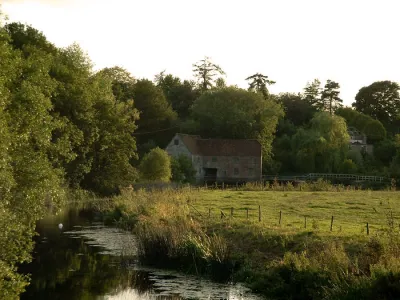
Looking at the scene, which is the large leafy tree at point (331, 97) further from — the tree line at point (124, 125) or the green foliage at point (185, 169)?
the green foliage at point (185, 169)

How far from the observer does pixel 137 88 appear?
104 meters

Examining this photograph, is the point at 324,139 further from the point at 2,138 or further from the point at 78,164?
the point at 2,138

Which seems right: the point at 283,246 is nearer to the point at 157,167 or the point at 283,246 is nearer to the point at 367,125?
the point at 157,167

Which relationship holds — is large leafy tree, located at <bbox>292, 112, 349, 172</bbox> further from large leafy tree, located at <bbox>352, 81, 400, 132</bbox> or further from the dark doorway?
large leafy tree, located at <bbox>352, 81, 400, 132</bbox>

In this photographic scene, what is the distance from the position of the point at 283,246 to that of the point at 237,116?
7525cm

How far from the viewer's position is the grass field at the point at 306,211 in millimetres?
29820

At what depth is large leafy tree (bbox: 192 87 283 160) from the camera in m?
99.9

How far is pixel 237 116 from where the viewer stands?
99375mm

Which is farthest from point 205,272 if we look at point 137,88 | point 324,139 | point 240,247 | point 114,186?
point 137,88

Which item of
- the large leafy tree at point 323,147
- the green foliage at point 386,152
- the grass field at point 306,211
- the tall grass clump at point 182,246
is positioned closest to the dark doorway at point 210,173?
the large leafy tree at point 323,147

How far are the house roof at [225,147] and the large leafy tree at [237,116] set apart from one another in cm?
431

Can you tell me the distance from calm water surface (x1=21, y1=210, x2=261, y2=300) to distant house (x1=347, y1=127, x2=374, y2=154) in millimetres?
76643

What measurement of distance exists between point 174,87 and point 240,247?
323ft

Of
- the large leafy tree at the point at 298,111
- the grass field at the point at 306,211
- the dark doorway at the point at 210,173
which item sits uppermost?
the large leafy tree at the point at 298,111
